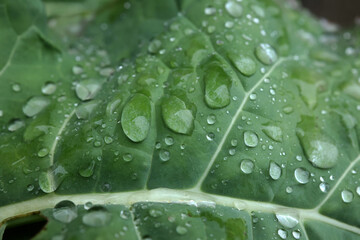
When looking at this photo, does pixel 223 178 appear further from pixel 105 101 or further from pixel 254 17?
pixel 254 17

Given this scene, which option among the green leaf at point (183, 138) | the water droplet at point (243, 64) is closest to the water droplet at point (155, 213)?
the green leaf at point (183, 138)

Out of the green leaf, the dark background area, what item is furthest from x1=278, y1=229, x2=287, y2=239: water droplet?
the dark background area

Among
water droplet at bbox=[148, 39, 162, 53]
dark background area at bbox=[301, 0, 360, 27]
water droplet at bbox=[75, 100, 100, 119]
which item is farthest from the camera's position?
dark background area at bbox=[301, 0, 360, 27]

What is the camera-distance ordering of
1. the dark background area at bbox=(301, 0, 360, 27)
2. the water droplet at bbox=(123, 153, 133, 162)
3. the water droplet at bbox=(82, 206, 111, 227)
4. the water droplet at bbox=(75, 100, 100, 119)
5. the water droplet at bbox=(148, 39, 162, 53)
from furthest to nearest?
the dark background area at bbox=(301, 0, 360, 27)
the water droplet at bbox=(148, 39, 162, 53)
the water droplet at bbox=(75, 100, 100, 119)
the water droplet at bbox=(123, 153, 133, 162)
the water droplet at bbox=(82, 206, 111, 227)

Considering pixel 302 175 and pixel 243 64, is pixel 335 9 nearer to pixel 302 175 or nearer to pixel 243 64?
pixel 243 64

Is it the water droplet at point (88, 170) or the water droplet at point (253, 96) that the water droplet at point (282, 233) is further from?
the water droplet at point (88, 170)

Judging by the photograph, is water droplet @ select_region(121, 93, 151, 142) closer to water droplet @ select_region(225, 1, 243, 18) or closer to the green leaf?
the green leaf

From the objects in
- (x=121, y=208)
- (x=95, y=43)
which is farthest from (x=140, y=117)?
(x=95, y=43)

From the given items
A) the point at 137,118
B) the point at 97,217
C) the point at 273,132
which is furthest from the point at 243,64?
the point at 97,217
